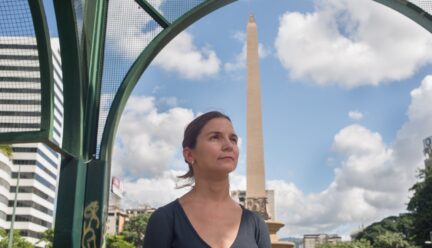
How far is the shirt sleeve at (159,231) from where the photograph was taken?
1.48 metres

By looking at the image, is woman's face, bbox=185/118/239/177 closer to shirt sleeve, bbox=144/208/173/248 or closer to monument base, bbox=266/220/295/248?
shirt sleeve, bbox=144/208/173/248

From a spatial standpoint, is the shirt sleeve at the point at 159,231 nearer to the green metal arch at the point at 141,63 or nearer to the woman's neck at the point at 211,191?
the woman's neck at the point at 211,191

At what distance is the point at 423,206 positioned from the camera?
36750mm

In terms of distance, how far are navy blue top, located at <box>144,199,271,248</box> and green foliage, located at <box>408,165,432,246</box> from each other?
3812cm

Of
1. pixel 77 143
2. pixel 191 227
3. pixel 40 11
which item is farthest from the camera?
pixel 77 143

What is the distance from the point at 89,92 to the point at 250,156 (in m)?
14.0

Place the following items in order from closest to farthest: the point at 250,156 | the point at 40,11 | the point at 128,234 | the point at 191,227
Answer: the point at 191,227, the point at 40,11, the point at 250,156, the point at 128,234

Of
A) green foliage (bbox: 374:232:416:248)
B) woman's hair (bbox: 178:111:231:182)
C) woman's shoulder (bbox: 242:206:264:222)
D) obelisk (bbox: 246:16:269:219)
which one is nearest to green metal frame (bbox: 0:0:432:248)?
woman's hair (bbox: 178:111:231:182)

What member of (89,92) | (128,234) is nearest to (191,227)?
(89,92)

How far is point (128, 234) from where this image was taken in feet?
191

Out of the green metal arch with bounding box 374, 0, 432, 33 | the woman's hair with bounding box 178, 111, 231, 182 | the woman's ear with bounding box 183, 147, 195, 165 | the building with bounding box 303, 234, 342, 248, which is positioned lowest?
the woman's ear with bounding box 183, 147, 195, 165

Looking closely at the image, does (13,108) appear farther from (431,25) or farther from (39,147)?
(39,147)

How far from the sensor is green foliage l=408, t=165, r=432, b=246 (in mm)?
36312

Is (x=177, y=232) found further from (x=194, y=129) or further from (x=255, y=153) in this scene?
(x=255, y=153)
